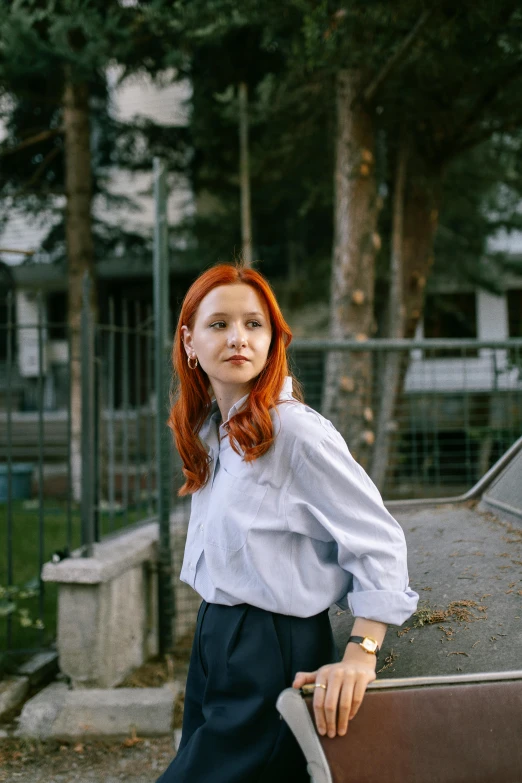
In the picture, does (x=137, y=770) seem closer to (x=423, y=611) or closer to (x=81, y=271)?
(x=423, y=611)

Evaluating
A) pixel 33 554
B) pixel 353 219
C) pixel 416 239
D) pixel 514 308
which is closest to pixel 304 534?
pixel 353 219

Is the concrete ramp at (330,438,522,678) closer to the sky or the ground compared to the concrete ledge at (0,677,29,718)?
closer to the sky

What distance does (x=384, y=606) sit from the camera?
144 centimetres

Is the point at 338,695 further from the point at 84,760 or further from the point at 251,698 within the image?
the point at 84,760

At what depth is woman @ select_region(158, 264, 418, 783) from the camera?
1492 mm

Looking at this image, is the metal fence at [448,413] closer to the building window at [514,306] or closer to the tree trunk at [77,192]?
the tree trunk at [77,192]

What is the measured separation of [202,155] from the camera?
428 inches

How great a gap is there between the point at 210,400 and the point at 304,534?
1.74 ft

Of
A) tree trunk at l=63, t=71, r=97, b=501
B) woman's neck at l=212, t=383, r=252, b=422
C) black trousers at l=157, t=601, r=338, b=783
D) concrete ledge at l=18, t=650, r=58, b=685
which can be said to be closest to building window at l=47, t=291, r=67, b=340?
tree trunk at l=63, t=71, r=97, b=501

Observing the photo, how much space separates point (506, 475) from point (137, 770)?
2.26 metres

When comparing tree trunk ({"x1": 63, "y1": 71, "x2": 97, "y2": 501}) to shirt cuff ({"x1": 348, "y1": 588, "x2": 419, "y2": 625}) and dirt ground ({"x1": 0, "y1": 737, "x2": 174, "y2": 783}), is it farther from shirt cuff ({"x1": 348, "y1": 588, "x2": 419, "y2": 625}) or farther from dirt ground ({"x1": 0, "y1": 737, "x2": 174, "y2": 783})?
shirt cuff ({"x1": 348, "y1": 588, "x2": 419, "y2": 625})

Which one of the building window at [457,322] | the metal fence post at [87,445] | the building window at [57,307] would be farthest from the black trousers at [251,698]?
the building window at [57,307]

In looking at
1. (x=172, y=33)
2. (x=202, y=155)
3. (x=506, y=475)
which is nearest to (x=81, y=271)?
(x=202, y=155)

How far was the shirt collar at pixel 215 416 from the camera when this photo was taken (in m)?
1.74
